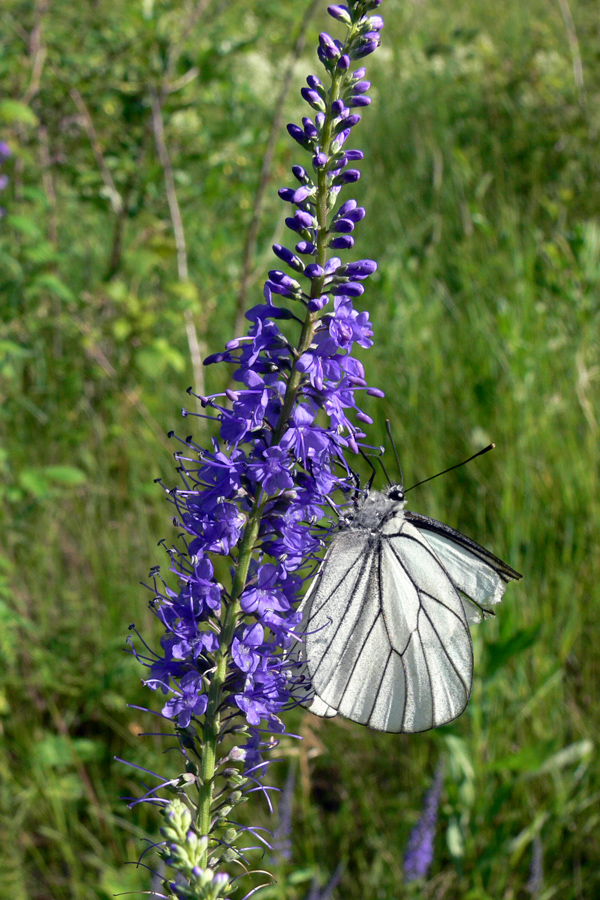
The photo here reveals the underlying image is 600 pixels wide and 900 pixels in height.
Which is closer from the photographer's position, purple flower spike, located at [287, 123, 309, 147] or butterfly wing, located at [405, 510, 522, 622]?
purple flower spike, located at [287, 123, 309, 147]

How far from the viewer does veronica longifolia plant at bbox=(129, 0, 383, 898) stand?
1.73 meters

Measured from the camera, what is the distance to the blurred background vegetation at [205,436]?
333 centimetres

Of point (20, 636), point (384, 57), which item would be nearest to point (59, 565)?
point (20, 636)

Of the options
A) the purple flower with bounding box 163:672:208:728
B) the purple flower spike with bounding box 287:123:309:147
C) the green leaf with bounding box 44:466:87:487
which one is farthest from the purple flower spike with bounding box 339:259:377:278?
the green leaf with bounding box 44:466:87:487

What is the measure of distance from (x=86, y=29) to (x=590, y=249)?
410cm

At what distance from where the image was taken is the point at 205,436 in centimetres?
466

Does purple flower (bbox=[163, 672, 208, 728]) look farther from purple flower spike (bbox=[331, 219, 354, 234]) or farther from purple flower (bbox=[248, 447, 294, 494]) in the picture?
purple flower spike (bbox=[331, 219, 354, 234])

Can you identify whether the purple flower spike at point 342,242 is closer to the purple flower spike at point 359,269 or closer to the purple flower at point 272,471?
the purple flower spike at point 359,269

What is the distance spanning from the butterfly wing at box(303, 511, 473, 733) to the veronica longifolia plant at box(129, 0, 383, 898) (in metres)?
0.50

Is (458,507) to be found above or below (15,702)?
above

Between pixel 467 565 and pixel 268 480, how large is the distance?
115 cm

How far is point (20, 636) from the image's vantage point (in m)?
4.11

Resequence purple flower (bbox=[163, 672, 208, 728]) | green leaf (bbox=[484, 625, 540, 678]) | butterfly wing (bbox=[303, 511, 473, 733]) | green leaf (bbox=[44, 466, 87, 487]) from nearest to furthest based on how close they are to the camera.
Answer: purple flower (bbox=[163, 672, 208, 728])
butterfly wing (bbox=[303, 511, 473, 733])
green leaf (bbox=[484, 625, 540, 678])
green leaf (bbox=[44, 466, 87, 487])

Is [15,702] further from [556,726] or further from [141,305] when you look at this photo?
[556,726]
